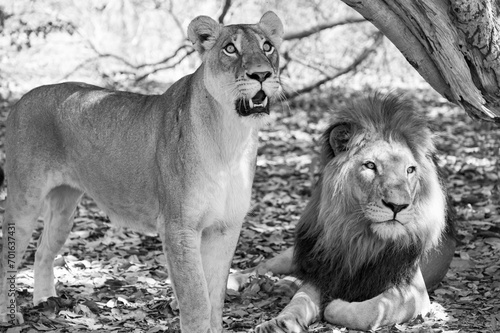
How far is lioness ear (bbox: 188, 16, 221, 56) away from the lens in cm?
376

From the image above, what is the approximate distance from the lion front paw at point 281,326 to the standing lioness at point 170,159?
0.79 ft

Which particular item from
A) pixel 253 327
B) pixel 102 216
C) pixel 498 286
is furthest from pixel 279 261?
pixel 102 216

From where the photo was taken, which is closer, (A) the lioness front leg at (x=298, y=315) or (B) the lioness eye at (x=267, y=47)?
(B) the lioness eye at (x=267, y=47)

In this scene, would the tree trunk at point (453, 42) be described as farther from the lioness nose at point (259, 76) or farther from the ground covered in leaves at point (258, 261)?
the ground covered in leaves at point (258, 261)

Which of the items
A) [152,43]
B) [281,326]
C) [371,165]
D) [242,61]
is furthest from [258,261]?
[152,43]

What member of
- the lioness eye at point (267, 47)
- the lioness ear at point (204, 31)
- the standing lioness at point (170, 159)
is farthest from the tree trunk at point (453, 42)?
the lioness ear at point (204, 31)

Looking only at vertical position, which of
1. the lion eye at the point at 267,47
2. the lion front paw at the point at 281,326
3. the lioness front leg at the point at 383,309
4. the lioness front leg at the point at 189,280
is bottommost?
the lion front paw at the point at 281,326

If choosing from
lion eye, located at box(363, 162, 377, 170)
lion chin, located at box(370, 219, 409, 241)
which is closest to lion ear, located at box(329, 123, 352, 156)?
lion eye, located at box(363, 162, 377, 170)

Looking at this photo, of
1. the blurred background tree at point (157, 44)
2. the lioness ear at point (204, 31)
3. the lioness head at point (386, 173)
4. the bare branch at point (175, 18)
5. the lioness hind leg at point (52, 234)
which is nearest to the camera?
the lioness ear at point (204, 31)

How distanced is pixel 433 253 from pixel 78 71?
5.97m

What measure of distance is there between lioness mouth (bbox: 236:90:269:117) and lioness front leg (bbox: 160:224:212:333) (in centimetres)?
63

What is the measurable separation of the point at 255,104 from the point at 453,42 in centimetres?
107

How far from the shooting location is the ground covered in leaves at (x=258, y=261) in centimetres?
434

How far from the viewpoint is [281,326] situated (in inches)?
159
